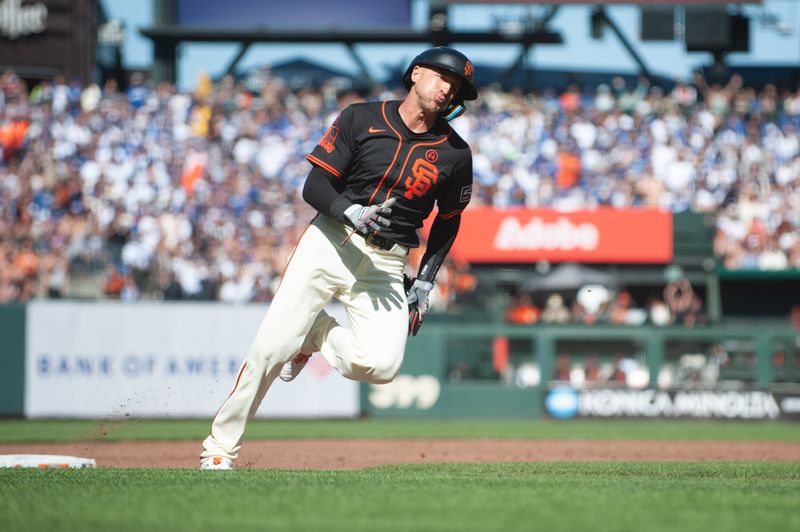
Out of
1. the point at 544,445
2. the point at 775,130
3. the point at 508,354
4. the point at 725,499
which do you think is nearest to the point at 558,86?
the point at 775,130

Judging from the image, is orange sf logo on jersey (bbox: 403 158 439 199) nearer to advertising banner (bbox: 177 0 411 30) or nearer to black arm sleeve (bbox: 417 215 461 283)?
black arm sleeve (bbox: 417 215 461 283)

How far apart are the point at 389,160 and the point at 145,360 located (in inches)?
409

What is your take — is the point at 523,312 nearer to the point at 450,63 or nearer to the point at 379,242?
the point at 379,242

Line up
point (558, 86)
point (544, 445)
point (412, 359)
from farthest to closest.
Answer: point (558, 86) < point (412, 359) < point (544, 445)

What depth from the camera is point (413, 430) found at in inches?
570

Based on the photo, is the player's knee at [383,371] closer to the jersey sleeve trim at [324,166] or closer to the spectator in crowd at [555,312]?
the jersey sleeve trim at [324,166]

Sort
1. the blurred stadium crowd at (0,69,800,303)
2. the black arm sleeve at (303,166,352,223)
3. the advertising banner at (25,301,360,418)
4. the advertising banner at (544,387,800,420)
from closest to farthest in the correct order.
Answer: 1. the black arm sleeve at (303,166,352,223)
2. the advertising banner at (25,301,360,418)
3. the advertising banner at (544,387,800,420)
4. the blurred stadium crowd at (0,69,800,303)

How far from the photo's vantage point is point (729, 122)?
22484 mm

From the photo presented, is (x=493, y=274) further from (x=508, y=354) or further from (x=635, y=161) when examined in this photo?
(x=635, y=161)

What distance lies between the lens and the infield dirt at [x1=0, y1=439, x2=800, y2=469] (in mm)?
Answer: 9844

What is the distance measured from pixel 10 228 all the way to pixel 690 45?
14515 millimetres

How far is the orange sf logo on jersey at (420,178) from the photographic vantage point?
6.47 m

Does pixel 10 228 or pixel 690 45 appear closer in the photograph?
pixel 10 228

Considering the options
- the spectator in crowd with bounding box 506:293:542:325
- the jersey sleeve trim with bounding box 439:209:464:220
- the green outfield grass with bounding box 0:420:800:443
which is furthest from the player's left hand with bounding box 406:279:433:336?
the spectator in crowd with bounding box 506:293:542:325
